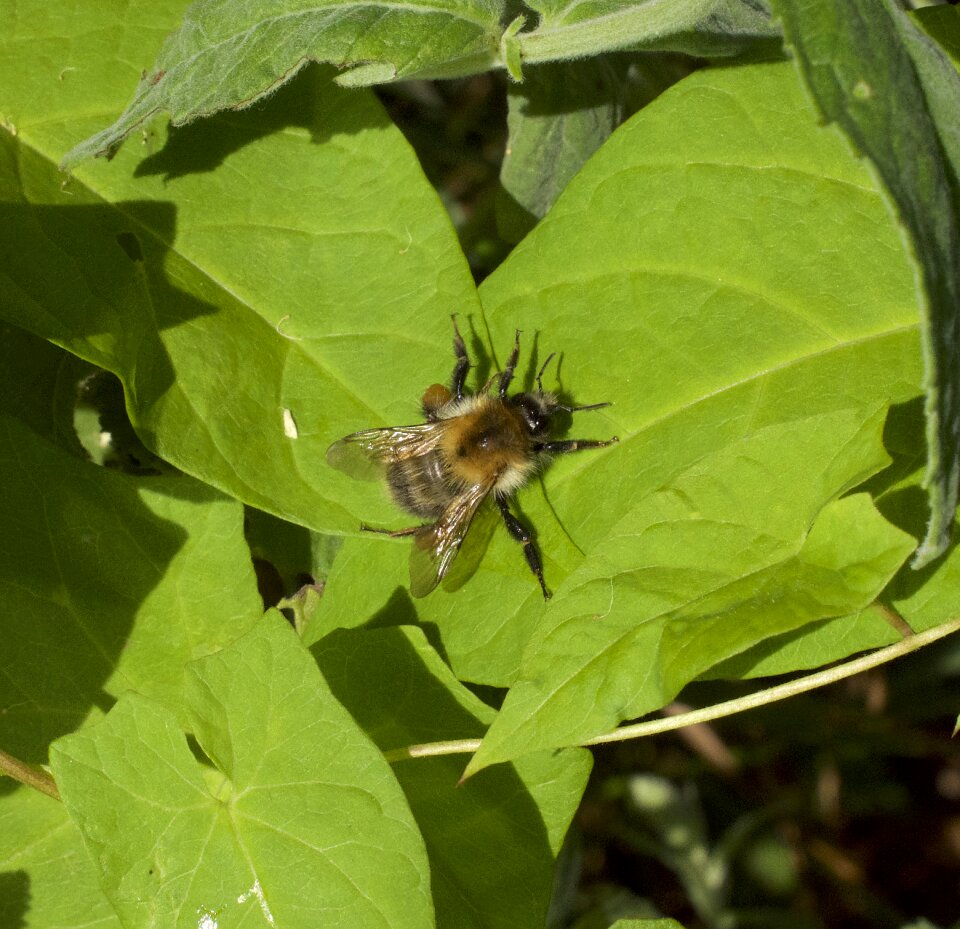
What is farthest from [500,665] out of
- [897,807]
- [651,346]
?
[897,807]

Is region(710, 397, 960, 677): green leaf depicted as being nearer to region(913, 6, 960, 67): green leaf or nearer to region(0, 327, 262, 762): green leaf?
region(913, 6, 960, 67): green leaf

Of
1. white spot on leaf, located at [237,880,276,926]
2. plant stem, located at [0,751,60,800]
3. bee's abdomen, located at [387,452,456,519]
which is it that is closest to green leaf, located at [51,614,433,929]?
white spot on leaf, located at [237,880,276,926]

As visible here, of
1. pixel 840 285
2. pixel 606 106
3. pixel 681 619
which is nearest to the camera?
pixel 681 619

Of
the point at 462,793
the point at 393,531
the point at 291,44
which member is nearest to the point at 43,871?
the point at 462,793

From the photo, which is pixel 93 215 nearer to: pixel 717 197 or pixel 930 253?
pixel 717 197

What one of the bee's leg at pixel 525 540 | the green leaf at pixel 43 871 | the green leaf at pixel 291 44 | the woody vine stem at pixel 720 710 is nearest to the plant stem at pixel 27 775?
the woody vine stem at pixel 720 710

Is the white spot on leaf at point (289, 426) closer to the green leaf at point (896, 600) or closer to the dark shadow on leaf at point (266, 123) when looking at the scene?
the dark shadow on leaf at point (266, 123)

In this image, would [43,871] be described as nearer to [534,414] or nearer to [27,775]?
[27,775]
